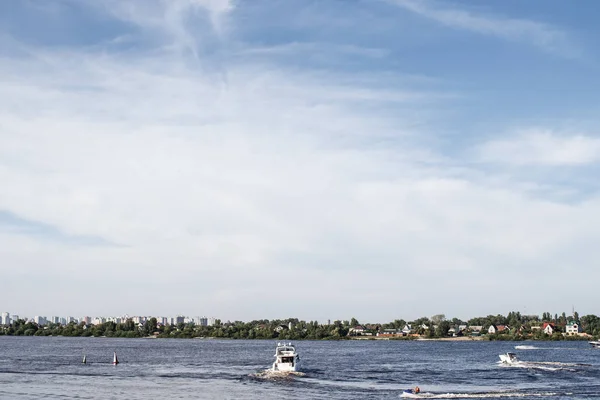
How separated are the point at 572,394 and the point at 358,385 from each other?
2295cm

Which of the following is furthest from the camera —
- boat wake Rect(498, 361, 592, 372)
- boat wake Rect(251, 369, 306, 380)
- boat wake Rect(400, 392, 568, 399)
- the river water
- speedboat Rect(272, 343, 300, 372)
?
boat wake Rect(498, 361, 592, 372)

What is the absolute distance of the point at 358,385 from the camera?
3105 inches

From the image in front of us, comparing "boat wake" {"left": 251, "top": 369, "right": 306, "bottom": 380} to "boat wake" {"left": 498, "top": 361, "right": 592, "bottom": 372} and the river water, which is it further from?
"boat wake" {"left": 498, "top": 361, "right": 592, "bottom": 372}

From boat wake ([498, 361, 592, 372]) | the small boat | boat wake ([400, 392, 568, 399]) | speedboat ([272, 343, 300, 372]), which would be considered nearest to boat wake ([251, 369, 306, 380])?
speedboat ([272, 343, 300, 372])

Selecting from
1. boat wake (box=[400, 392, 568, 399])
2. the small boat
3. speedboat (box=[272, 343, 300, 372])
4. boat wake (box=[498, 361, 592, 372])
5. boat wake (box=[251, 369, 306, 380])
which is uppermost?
speedboat (box=[272, 343, 300, 372])

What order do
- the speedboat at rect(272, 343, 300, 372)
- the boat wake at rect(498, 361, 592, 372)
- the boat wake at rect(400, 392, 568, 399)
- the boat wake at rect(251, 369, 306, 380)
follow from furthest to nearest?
the boat wake at rect(498, 361, 592, 372), the speedboat at rect(272, 343, 300, 372), the boat wake at rect(251, 369, 306, 380), the boat wake at rect(400, 392, 568, 399)

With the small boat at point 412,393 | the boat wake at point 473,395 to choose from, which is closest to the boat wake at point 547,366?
the boat wake at point 473,395

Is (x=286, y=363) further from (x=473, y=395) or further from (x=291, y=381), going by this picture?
(x=473, y=395)

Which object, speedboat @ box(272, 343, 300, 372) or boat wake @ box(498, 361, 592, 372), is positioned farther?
boat wake @ box(498, 361, 592, 372)

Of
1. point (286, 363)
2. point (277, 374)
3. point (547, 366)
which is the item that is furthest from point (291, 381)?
point (547, 366)

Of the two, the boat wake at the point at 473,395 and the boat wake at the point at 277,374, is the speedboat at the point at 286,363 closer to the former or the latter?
the boat wake at the point at 277,374

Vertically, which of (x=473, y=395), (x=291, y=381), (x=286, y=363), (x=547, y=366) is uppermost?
(x=286, y=363)

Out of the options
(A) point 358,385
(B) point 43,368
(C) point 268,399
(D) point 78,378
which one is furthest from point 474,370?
(B) point 43,368

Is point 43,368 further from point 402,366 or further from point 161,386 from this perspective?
point 402,366
